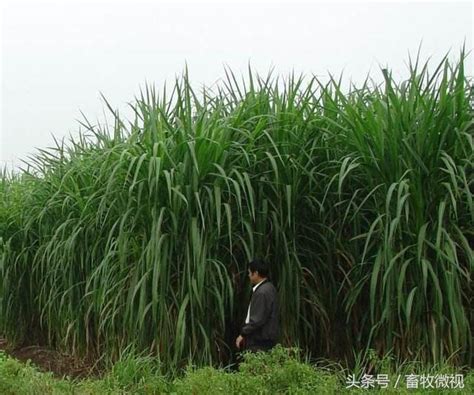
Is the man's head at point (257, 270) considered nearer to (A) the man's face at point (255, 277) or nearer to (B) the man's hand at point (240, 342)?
(A) the man's face at point (255, 277)

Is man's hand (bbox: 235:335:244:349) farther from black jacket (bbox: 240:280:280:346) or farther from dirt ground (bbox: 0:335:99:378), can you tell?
dirt ground (bbox: 0:335:99:378)

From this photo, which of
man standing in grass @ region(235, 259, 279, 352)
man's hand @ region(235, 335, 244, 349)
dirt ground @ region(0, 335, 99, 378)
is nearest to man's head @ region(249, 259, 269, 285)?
man standing in grass @ region(235, 259, 279, 352)

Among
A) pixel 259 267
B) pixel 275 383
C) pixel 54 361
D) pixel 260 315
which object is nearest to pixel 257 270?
pixel 259 267

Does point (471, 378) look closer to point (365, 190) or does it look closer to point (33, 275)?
point (365, 190)

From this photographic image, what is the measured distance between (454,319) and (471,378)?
0.60 m

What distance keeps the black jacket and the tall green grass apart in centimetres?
23

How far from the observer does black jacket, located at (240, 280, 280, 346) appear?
143 inches

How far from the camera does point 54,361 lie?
16.4 feet

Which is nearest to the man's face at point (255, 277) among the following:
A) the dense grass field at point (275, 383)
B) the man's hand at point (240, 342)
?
the man's hand at point (240, 342)

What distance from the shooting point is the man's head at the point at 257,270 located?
367 centimetres

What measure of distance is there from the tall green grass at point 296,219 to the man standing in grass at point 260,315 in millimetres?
214

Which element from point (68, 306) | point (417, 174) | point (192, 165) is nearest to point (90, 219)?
point (68, 306)

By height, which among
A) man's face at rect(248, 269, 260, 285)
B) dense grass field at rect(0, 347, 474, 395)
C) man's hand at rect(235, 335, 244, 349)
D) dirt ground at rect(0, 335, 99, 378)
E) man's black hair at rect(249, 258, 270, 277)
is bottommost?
dirt ground at rect(0, 335, 99, 378)

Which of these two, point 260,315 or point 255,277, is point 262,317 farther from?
point 255,277
